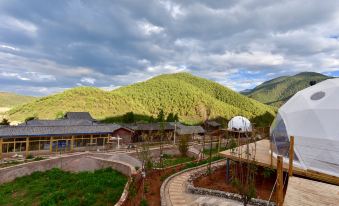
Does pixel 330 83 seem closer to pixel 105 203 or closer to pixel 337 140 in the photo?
pixel 337 140

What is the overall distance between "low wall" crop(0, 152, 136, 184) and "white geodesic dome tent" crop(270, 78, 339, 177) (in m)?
10.9

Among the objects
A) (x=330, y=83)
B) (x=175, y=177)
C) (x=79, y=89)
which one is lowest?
(x=175, y=177)

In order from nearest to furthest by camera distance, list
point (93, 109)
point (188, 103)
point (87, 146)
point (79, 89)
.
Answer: point (87, 146) → point (93, 109) → point (79, 89) → point (188, 103)

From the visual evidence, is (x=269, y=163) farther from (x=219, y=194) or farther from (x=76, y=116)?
(x=76, y=116)

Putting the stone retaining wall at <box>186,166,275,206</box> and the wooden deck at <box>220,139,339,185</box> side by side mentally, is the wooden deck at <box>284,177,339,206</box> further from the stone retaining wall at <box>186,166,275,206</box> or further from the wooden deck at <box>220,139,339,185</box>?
the stone retaining wall at <box>186,166,275,206</box>

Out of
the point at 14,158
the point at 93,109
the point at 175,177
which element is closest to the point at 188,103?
the point at 93,109

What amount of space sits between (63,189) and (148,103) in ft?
242

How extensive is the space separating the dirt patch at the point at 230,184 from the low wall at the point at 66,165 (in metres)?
5.85

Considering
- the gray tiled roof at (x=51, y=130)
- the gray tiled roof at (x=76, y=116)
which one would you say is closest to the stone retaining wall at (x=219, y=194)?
the gray tiled roof at (x=51, y=130)

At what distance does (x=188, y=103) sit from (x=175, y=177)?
76.4m

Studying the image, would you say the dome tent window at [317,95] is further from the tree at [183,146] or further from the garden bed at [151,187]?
the tree at [183,146]

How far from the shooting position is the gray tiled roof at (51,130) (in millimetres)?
24881

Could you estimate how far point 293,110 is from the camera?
45.0 feet

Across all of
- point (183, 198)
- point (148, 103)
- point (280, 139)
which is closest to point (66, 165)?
point (183, 198)
